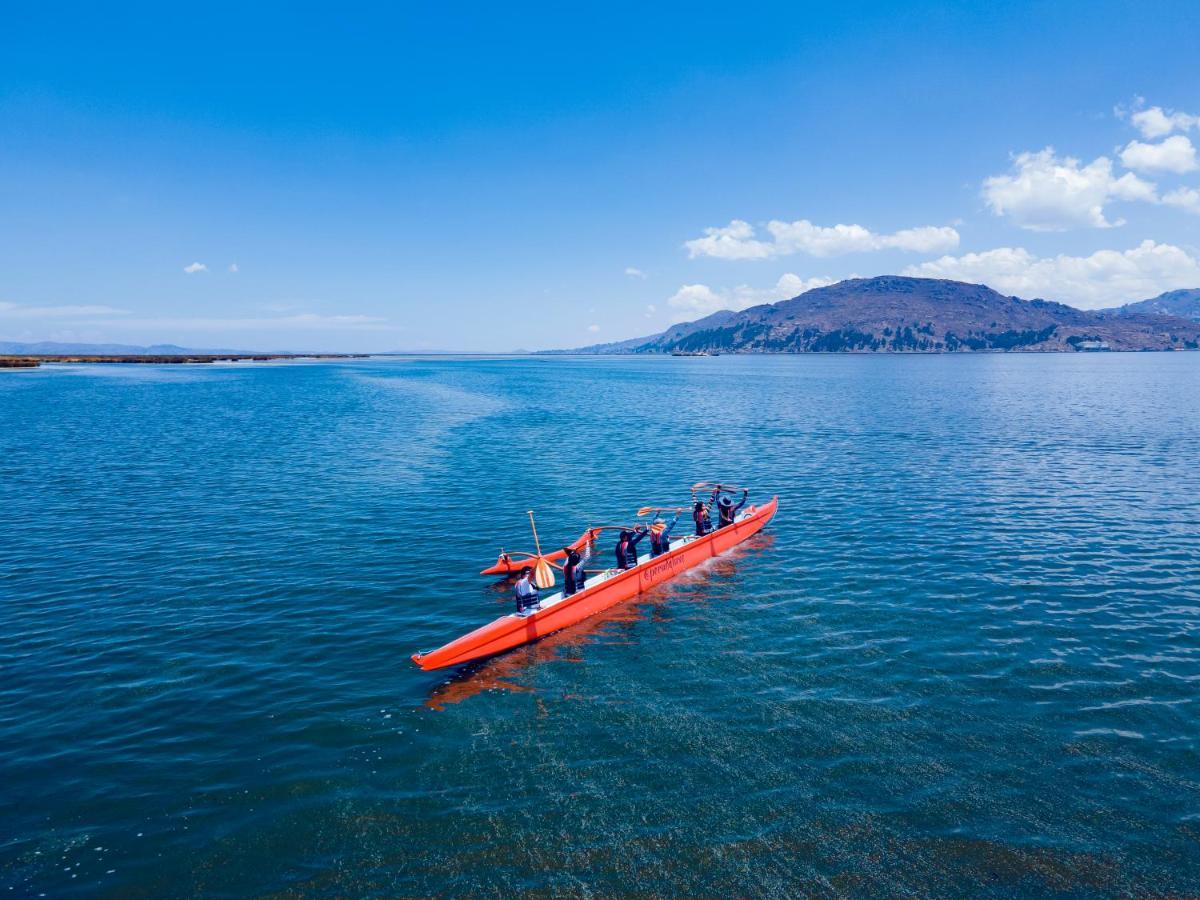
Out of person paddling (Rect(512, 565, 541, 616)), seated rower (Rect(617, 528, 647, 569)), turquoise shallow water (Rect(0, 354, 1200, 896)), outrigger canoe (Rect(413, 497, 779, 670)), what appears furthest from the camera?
seated rower (Rect(617, 528, 647, 569))

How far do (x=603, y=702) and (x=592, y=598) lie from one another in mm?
6164

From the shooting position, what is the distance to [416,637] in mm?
20812

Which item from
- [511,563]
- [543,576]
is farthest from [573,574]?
A: [511,563]

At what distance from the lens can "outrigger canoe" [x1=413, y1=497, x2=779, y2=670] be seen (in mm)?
19266

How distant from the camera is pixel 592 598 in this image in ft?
76.0

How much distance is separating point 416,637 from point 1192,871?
19.3 m

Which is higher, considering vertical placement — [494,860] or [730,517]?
[730,517]

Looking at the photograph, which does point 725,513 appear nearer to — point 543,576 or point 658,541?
point 658,541

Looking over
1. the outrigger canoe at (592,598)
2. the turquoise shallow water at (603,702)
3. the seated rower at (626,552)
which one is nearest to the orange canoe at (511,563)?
the turquoise shallow water at (603,702)

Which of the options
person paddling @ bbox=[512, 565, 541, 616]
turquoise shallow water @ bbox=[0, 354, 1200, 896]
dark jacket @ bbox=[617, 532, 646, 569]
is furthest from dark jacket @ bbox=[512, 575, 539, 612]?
dark jacket @ bbox=[617, 532, 646, 569]

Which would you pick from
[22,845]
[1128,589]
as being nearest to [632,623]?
[22,845]

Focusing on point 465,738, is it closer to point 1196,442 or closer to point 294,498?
point 294,498

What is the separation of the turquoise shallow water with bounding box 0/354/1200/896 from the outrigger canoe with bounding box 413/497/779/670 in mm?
647

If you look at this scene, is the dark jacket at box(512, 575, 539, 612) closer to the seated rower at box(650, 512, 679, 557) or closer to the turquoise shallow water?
the turquoise shallow water
